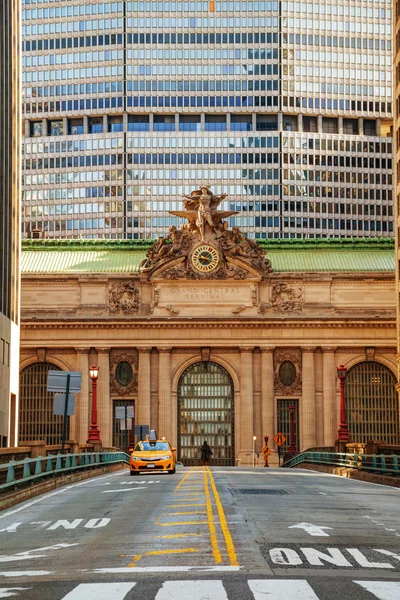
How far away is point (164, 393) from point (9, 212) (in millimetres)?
34317

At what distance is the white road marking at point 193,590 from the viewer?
53.4 feet

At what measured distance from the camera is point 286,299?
347 feet

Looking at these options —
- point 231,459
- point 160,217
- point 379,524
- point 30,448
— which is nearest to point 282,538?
point 379,524

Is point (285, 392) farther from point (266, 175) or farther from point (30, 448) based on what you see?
point (266, 175)

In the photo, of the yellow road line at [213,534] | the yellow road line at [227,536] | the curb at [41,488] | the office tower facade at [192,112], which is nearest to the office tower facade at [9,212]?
the curb at [41,488]

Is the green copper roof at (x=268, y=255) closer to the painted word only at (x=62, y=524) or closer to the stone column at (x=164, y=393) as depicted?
the stone column at (x=164, y=393)

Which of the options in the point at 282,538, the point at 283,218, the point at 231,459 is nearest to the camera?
the point at 282,538

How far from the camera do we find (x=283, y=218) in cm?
18988

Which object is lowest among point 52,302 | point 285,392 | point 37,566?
point 37,566

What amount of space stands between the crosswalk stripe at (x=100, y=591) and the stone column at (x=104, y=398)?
8692 centimetres

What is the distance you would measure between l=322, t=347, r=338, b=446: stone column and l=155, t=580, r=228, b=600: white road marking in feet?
286

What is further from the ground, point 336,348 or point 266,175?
point 266,175

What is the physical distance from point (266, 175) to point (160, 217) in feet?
54.7

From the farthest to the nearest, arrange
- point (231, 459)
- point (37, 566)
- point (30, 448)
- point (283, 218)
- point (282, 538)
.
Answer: point (283, 218) < point (231, 459) < point (30, 448) < point (282, 538) < point (37, 566)
